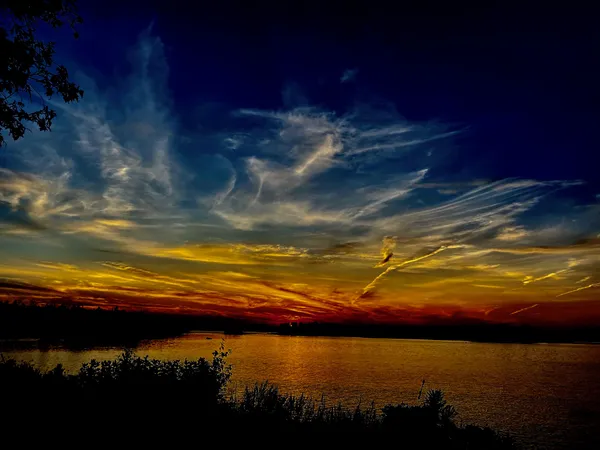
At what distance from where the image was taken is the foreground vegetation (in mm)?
13844

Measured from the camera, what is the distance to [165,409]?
15.4 m

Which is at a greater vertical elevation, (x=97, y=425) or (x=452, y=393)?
(x=97, y=425)

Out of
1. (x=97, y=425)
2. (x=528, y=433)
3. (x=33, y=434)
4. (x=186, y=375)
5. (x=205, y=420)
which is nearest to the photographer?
(x=33, y=434)

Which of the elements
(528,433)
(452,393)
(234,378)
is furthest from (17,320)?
(528,433)

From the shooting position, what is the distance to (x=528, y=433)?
4353 cm

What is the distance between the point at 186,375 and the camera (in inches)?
739

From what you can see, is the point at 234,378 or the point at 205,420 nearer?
the point at 205,420

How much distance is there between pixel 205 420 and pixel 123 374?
5144 millimetres

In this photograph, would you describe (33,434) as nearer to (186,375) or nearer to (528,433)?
(186,375)

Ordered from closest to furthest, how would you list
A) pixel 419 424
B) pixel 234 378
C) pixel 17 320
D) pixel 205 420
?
pixel 205 420 → pixel 419 424 → pixel 234 378 → pixel 17 320

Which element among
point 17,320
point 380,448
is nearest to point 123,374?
point 380,448

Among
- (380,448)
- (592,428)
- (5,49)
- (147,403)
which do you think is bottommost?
(592,428)

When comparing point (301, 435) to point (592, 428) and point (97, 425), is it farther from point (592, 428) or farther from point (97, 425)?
point (592, 428)

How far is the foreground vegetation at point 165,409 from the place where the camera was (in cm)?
1384
